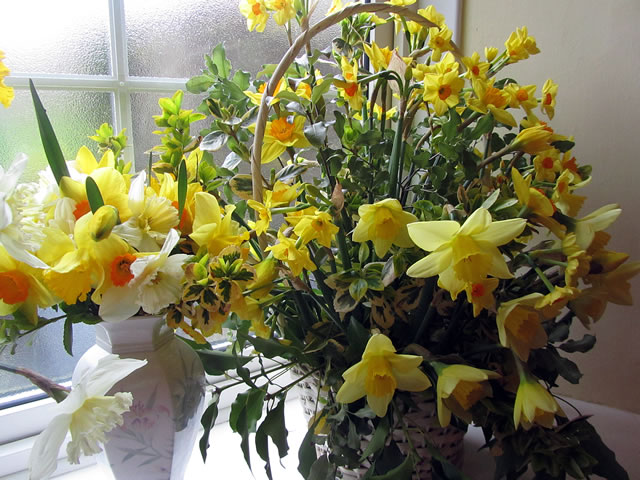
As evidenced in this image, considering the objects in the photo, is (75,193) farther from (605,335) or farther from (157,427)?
(605,335)

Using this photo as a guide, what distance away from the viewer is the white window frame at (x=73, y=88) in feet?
2.48

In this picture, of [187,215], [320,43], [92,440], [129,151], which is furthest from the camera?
[320,43]

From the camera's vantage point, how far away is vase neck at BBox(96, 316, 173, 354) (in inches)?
21.0

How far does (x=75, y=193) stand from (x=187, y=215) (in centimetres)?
11

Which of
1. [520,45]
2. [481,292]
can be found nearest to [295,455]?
[481,292]

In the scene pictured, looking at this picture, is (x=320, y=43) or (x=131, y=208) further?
(x=320, y=43)

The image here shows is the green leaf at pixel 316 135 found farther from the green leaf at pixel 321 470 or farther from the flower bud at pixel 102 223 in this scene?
the green leaf at pixel 321 470

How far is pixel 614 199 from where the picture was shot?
0.88m

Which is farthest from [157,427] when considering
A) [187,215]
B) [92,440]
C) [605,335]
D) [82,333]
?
[605,335]

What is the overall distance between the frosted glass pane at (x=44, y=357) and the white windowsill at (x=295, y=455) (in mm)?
134

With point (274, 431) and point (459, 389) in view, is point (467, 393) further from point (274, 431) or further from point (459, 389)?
point (274, 431)

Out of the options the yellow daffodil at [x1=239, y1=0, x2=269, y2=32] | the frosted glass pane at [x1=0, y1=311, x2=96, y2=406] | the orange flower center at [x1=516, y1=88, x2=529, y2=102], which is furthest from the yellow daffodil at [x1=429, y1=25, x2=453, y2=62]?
the frosted glass pane at [x1=0, y1=311, x2=96, y2=406]

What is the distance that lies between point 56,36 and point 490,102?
2.12ft

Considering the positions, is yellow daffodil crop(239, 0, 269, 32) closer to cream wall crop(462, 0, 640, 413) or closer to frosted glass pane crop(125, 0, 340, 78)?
frosted glass pane crop(125, 0, 340, 78)
